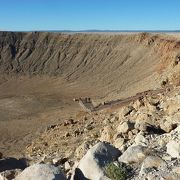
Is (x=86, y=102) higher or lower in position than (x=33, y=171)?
lower

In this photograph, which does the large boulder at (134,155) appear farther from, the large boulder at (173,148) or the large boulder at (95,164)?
the large boulder at (173,148)

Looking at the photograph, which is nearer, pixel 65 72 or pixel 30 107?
pixel 30 107

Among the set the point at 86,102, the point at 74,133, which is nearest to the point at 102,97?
the point at 86,102

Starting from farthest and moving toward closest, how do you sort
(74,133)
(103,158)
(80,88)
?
(80,88), (74,133), (103,158)

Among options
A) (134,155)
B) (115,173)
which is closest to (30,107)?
(134,155)

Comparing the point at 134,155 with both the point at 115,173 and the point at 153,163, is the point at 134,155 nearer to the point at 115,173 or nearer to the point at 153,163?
the point at 153,163

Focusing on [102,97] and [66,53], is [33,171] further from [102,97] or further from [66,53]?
[66,53]
